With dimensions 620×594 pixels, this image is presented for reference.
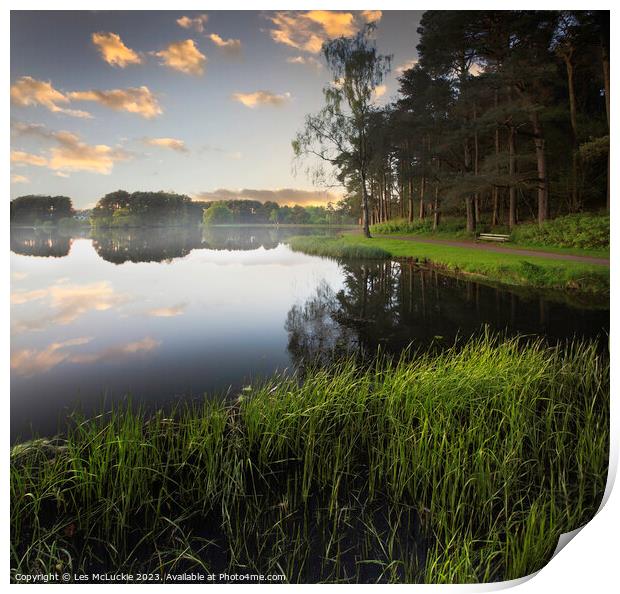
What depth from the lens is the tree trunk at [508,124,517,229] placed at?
2634 mm

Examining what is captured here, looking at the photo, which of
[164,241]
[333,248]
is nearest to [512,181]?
[333,248]

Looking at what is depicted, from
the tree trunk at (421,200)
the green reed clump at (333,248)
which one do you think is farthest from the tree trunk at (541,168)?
the green reed clump at (333,248)

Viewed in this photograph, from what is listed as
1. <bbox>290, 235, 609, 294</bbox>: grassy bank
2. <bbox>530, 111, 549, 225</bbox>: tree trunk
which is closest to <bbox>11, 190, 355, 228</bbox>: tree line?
<bbox>290, 235, 609, 294</bbox>: grassy bank

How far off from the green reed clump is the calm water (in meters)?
0.08

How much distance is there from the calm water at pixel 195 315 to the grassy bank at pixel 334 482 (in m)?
0.29

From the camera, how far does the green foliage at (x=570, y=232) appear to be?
2119 millimetres

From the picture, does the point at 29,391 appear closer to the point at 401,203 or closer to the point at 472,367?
the point at 472,367

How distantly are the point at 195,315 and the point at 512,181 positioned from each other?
2617 millimetres

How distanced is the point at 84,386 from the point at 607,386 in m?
2.93

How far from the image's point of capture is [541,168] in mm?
2529

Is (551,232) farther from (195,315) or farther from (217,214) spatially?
(195,315)

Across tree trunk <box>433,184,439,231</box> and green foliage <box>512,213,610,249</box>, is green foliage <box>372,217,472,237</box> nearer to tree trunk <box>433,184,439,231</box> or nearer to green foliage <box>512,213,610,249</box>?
tree trunk <box>433,184,439,231</box>

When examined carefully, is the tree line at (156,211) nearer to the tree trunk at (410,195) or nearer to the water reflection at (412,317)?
the water reflection at (412,317)

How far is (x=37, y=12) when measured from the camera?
5.92ft
